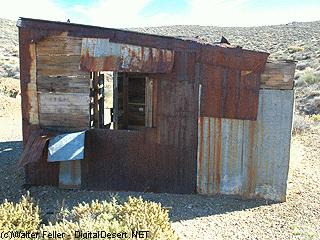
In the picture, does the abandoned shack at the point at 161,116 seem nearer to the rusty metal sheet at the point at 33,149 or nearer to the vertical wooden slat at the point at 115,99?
the rusty metal sheet at the point at 33,149

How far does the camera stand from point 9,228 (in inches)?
230

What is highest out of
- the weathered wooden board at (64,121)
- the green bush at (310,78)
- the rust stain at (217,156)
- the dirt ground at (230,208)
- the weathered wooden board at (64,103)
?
the green bush at (310,78)

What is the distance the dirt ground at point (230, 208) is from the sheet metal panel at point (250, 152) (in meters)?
0.27

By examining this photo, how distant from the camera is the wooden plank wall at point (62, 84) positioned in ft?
28.0

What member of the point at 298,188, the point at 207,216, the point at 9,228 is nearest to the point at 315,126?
the point at 298,188

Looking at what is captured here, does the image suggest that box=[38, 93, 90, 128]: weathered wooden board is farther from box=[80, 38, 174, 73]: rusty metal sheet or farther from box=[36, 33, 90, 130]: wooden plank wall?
box=[80, 38, 174, 73]: rusty metal sheet

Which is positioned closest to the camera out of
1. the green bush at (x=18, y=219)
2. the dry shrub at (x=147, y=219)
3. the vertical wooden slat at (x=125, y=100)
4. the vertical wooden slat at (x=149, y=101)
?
the dry shrub at (x=147, y=219)

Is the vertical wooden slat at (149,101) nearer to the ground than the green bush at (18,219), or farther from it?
farther from it

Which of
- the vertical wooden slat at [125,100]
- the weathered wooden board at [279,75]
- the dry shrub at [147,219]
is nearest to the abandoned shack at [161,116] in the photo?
the weathered wooden board at [279,75]

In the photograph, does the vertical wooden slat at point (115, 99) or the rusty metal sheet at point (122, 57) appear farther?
the vertical wooden slat at point (115, 99)

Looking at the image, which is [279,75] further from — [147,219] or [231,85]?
[147,219]

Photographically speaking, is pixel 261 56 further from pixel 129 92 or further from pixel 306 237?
pixel 129 92

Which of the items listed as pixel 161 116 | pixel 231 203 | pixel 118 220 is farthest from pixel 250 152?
pixel 118 220

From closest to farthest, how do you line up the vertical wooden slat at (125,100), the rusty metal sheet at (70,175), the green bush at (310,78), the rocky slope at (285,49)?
the rusty metal sheet at (70,175) < the vertical wooden slat at (125,100) < the rocky slope at (285,49) < the green bush at (310,78)
